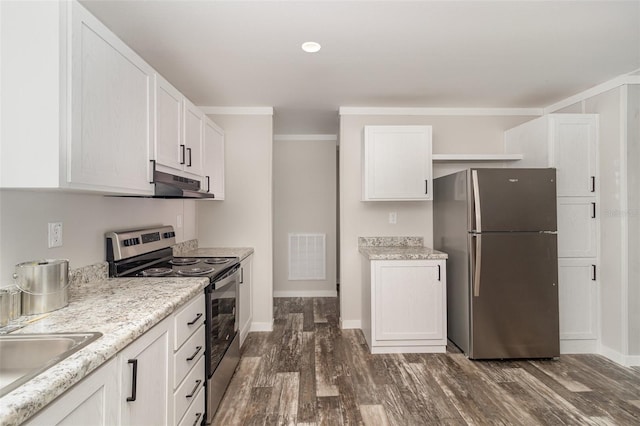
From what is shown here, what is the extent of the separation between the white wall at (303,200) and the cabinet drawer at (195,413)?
10.2ft

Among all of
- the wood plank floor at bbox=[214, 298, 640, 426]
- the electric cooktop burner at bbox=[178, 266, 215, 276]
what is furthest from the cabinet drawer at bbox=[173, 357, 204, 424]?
the electric cooktop burner at bbox=[178, 266, 215, 276]

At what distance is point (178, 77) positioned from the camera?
277 centimetres

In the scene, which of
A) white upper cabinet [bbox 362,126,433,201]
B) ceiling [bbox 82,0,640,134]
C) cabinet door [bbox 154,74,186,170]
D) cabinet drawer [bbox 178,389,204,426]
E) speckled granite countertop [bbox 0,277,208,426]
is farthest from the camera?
white upper cabinet [bbox 362,126,433,201]

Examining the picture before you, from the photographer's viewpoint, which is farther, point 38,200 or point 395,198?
point 395,198

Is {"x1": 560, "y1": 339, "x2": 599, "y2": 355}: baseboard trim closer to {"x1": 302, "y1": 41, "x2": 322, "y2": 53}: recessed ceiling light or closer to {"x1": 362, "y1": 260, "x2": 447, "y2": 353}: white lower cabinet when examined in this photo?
→ {"x1": 362, "y1": 260, "x2": 447, "y2": 353}: white lower cabinet

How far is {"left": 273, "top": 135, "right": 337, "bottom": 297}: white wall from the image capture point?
16.3 feet

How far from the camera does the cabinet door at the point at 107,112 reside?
49.5 inches

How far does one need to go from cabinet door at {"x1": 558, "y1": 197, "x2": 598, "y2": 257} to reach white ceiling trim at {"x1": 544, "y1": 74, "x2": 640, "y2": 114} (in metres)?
0.99

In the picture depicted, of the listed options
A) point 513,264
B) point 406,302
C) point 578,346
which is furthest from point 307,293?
point 578,346

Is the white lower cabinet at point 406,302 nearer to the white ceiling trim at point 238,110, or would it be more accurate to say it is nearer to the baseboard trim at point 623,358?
the baseboard trim at point 623,358

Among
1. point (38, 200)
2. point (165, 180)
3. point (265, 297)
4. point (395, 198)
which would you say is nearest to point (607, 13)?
point (395, 198)

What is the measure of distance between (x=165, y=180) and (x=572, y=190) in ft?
11.1

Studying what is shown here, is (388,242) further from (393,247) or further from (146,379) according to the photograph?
(146,379)

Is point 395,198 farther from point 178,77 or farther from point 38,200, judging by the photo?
point 38,200
